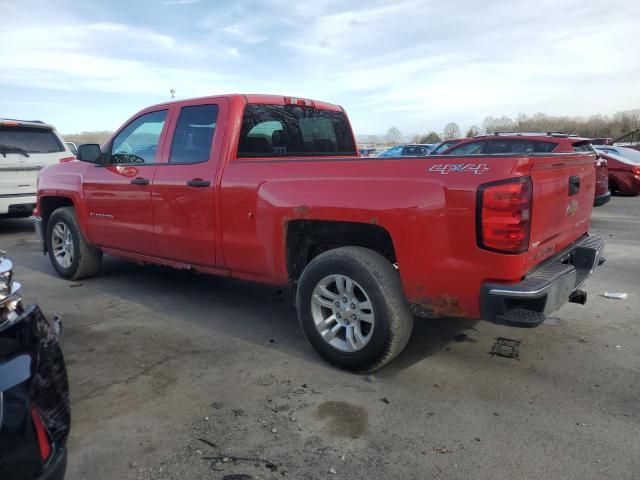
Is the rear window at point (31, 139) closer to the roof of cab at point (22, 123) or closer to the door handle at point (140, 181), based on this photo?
the roof of cab at point (22, 123)

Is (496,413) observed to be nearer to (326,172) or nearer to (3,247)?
(326,172)

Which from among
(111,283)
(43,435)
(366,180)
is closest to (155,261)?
(111,283)

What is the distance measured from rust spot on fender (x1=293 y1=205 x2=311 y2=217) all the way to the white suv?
22.1ft

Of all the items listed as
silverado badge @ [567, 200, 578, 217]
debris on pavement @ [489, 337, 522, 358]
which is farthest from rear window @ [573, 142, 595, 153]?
debris on pavement @ [489, 337, 522, 358]

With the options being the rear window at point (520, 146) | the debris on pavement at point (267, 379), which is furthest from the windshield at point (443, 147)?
the debris on pavement at point (267, 379)

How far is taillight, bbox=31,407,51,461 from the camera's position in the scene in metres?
1.88

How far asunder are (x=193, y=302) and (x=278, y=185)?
201cm

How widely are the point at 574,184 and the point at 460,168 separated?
111cm

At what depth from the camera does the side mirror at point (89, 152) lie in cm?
534

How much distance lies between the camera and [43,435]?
74.9 inches

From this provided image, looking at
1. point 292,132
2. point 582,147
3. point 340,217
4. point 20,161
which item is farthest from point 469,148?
point 20,161

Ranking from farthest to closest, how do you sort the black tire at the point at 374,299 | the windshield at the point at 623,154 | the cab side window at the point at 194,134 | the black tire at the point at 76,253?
the windshield at the point at 623,154
the black tire at the point at 76,253
the cab side window at the point at 194,134
the black tire at the point at 374,299

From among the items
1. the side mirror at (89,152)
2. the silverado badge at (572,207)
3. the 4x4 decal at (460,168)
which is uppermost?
the side mirror at (89,152)

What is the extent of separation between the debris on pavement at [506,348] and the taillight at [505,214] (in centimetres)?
126
